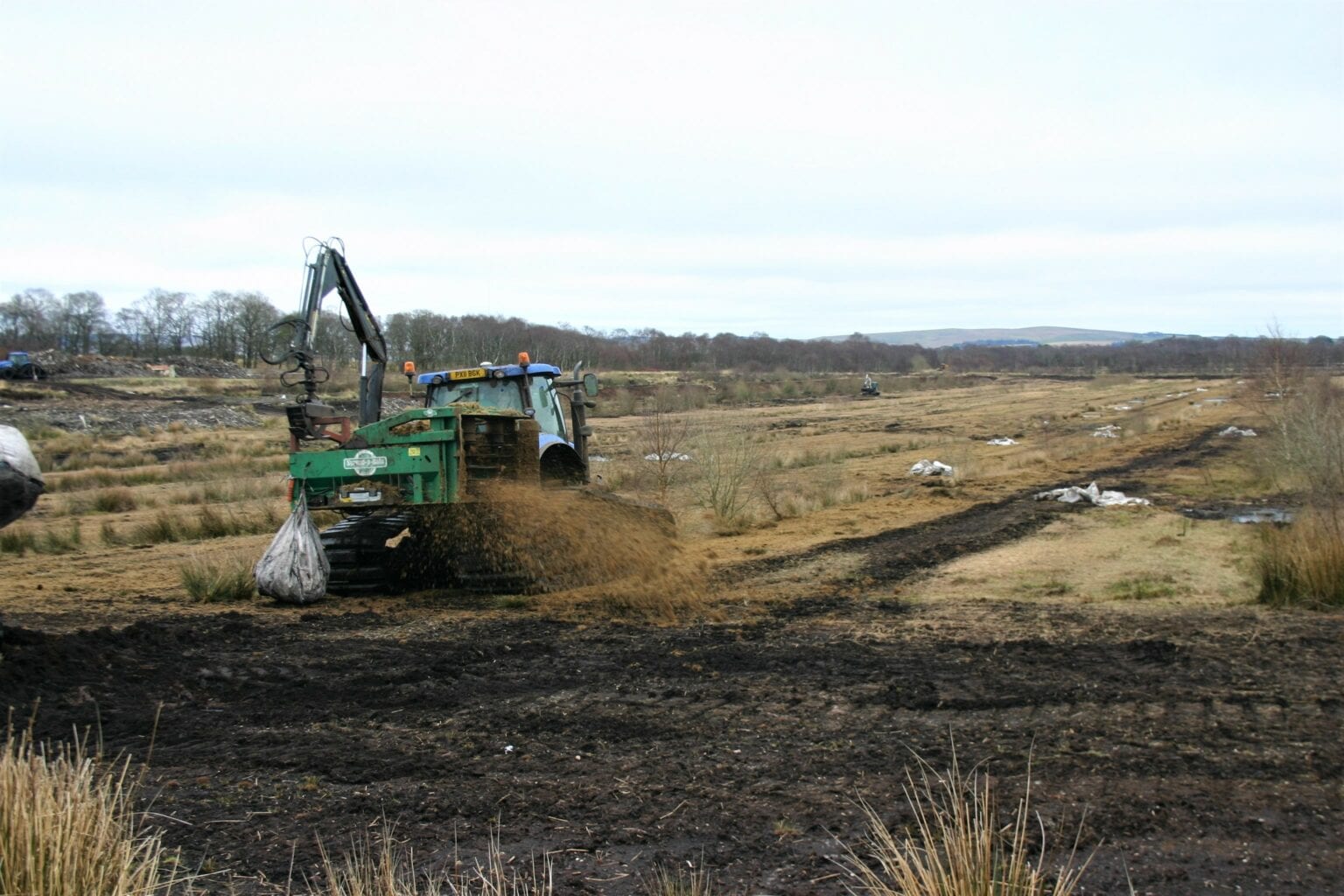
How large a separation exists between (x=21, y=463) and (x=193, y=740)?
199 cm

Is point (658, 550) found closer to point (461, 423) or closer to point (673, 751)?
point (461, 423)

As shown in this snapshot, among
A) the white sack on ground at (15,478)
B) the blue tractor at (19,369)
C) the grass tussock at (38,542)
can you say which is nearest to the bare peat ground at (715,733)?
the white sack on ground at (15,478)

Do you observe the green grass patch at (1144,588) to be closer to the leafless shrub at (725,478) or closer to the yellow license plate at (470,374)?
the yellow license plate at (470,374)

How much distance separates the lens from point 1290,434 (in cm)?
1809

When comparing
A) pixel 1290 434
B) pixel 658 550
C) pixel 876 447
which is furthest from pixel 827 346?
pixel 658 550

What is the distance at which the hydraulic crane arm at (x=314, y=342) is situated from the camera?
10617mm

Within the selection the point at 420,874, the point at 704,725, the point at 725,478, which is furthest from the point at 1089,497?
the point at 420,874

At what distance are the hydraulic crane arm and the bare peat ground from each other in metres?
2.63

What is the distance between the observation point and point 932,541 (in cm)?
1405

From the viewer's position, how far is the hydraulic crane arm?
10.6 m

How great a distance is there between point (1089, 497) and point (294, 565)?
13.0m

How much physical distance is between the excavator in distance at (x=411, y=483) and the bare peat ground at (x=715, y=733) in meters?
1.69

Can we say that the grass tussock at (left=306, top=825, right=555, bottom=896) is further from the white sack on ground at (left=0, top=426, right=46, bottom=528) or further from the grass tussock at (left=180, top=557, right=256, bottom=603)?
the grass tussock at (left=180, top=557, right=256, bottom=603)

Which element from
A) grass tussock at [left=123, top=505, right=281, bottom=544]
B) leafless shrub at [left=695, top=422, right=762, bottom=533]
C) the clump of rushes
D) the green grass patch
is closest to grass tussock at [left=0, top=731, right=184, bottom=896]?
the green grass patch
